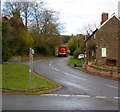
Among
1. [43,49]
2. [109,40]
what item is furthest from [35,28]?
[109,40]

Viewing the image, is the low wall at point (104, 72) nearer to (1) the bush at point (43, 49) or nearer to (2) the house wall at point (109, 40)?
(2) the house wall at point (109, 40)

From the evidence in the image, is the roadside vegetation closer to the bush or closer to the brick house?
the bush

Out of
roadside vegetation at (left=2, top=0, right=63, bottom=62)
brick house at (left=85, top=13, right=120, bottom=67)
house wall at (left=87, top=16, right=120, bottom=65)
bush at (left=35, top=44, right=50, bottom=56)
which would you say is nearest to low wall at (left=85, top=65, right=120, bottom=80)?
brick house at (left=85, top=13, right=120, bottom=67)

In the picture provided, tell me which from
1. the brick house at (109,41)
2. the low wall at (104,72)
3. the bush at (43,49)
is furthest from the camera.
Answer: the bush at (43,49)

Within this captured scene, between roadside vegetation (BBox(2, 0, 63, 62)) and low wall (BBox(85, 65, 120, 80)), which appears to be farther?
roadside vegetation (BBox(2, 0, 63, 62))

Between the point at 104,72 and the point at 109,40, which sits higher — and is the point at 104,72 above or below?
below

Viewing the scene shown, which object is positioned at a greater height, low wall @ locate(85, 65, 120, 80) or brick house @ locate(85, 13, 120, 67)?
brick house @ locate(85, 13, 120, 67)

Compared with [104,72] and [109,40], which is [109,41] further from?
[104,72]

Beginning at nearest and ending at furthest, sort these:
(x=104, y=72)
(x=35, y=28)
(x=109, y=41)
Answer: (x=104, y=72) → (x=109, y=41) → (x=35, y=28)

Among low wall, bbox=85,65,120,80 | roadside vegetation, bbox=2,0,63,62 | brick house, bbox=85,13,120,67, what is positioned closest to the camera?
low wall, bbox=85,65,120,80

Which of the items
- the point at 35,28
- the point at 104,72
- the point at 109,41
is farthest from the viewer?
the point at 35,28

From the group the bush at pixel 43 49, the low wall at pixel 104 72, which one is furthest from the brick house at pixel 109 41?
the bush at pixel 43 49

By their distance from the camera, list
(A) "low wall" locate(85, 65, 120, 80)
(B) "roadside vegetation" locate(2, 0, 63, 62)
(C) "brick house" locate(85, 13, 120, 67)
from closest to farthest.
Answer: (A) "low wall" locate(85, 65, 120, 80) → (C) "brick house" locate(85, 13, 120, 67) → (B) "roadside vegetation" locate(2, 0, 63, 62)

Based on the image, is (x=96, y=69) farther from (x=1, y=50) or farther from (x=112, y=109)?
(x=112, y=109)
